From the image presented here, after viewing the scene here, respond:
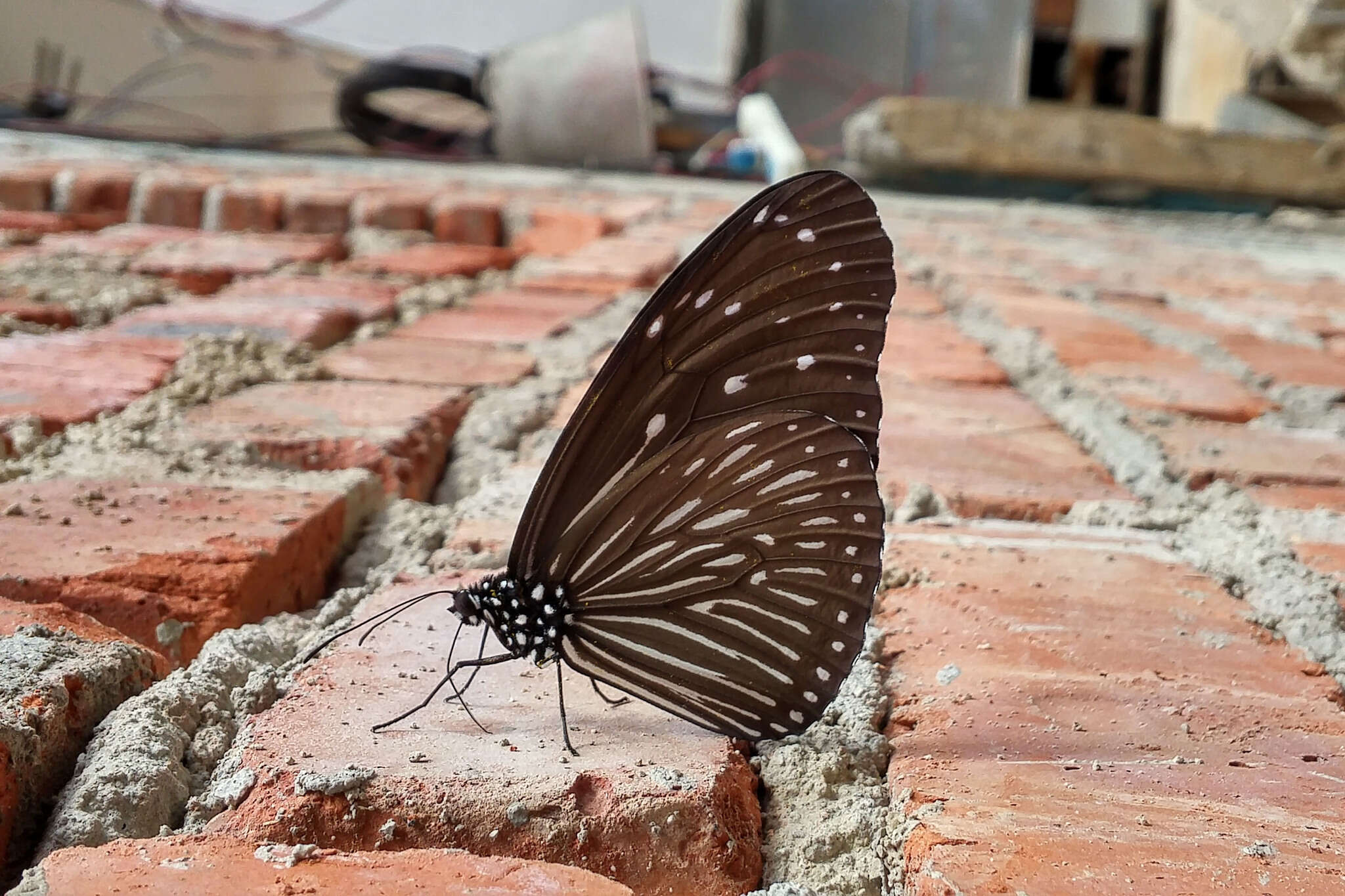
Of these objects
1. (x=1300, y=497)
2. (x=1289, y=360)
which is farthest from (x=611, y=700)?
(x=1289, y=360)

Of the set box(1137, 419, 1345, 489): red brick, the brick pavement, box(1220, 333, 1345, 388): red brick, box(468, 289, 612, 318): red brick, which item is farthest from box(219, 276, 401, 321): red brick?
box(1220, 333, 1345, 388): red brick

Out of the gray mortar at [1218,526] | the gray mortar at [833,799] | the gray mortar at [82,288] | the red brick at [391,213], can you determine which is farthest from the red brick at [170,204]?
the gray mortar at [833,799]

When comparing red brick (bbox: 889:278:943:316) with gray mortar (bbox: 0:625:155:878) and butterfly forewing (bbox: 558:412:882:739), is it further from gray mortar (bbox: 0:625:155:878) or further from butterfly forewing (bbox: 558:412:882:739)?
gray mortar (bbox: 0:625:155:878)

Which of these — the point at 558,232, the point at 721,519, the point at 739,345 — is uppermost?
the point at 739,345

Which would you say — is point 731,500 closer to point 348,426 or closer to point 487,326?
point 348,426

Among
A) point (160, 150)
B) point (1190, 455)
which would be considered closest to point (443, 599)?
point (1190, 455)

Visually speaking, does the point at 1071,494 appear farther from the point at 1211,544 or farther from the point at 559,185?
the point at 559,185
